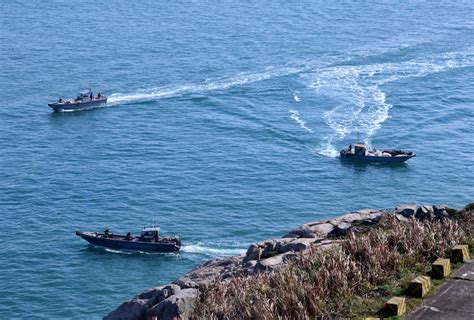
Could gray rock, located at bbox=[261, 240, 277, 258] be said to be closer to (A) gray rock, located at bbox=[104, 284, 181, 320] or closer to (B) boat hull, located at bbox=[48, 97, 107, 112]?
(A) gray rock, located at bbox=[104, 284, 181, 320]

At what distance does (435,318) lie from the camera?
30422 millimetres

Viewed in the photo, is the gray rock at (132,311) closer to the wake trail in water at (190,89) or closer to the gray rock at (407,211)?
the gray rock at (407,211)

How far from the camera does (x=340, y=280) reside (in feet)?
109

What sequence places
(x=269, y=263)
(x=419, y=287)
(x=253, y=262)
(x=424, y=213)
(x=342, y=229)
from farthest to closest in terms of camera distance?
1. (x=342, y=229)
2. (x=424, y=213)
3. (x=253, y=262)
4. (x=269, y=263)
5. (x=419, y=287)

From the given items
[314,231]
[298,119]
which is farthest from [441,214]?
[298,119]

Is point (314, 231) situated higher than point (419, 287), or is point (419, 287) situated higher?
point (419, 287)

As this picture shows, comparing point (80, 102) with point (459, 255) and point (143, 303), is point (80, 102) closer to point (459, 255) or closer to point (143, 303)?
point (143, 303)

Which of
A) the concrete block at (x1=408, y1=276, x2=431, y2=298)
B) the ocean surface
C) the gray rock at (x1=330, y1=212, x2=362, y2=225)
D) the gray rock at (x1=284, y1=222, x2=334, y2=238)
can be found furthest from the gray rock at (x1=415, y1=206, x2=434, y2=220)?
the ocean surface

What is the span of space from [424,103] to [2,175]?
194ft

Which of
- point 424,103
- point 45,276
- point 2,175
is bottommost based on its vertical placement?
point 45,276

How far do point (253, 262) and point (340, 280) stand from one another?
12339mm

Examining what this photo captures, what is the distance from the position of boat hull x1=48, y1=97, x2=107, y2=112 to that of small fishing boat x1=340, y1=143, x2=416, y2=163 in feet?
128

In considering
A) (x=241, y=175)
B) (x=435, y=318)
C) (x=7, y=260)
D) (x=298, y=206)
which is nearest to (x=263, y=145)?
(x=241, y=175)

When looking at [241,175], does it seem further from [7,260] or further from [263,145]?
[7,260]
